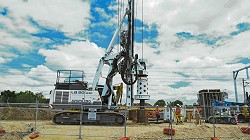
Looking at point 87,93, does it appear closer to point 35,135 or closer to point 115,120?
point 115,120

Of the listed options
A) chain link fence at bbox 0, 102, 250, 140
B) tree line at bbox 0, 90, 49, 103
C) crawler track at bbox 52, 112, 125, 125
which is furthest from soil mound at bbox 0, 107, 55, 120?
chain link fence at bbox 0, 102, 250, 140

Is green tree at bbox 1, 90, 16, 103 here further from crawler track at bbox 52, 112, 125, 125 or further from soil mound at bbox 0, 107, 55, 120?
crawler track at bbox 52, 112, 125, 125

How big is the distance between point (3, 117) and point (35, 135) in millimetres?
15256

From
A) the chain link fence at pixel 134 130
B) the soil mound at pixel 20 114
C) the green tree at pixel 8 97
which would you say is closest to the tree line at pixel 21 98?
the green tree at pixel 8 97

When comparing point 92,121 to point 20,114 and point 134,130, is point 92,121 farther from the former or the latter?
point 20,114

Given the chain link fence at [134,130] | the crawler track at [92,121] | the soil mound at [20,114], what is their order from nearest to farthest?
the chain link fence at [134,130], the crawler track at [92,121], the soil mound at [20,114]

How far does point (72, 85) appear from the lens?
18734 mm

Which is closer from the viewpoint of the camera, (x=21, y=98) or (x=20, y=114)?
(x=20, y=114)

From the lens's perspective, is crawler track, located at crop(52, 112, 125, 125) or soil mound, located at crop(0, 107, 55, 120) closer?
crawler track, located at crop(52, 112, 125, 125)

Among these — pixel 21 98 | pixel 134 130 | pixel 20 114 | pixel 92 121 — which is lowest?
pixel 134 130

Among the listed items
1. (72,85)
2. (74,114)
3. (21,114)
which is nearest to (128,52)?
(72,85)

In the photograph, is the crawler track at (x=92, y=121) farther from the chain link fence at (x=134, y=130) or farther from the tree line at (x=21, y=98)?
the tree line at (x=21, y=98)

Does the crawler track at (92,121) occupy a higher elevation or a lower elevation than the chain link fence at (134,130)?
higher

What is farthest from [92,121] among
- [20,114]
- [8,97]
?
[8,97]
